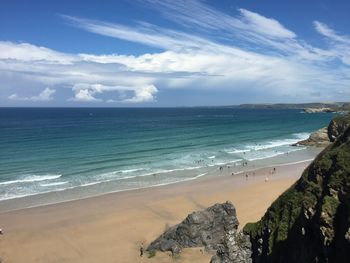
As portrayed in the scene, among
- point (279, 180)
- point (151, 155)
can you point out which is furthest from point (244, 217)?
point (151, 155)

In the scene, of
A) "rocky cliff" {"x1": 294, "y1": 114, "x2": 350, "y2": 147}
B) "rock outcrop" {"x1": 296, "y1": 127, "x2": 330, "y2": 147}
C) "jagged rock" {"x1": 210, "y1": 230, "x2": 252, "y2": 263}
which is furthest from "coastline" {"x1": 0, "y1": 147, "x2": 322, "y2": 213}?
"jagged rock" {"x1": 210, "y1": 230, "x2": 252, "y2": 263}

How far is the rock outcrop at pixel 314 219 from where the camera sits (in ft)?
29.4

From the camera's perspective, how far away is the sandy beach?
23672 mm

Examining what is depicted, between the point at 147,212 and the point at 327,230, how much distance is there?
Result: 23614 mm

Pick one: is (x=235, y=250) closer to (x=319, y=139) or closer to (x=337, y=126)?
(x=337, y=126)

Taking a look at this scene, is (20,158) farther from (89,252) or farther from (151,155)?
(89,252)

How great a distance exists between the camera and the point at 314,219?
961 centimetres

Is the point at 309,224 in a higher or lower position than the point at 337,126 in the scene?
higher

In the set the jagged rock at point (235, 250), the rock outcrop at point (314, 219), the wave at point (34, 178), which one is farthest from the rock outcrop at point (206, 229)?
the wave at point (34, 178)

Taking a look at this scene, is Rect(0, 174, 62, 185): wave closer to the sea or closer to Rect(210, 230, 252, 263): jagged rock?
the sea

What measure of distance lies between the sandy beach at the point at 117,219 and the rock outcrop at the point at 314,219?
9.98 meters

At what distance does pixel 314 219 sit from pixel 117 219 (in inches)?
871

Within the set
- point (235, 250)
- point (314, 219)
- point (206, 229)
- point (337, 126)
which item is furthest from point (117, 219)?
point (337, 126)

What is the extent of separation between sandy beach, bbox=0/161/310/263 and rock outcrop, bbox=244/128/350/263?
9.98 m
